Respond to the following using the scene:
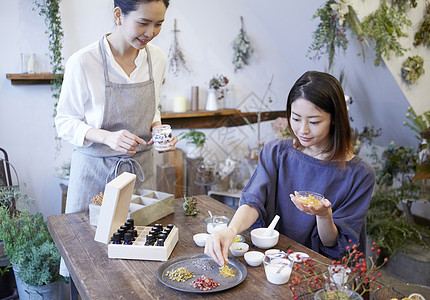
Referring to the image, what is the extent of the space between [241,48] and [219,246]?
319cm

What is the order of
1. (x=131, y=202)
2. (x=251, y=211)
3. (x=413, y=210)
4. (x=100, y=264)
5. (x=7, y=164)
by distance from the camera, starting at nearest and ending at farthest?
(x=100, y=264)
(x=251, y=211)
(x=131, y=202)
(x=7, y=164)
(x=413, y=210)

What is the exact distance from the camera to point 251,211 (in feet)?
6.70

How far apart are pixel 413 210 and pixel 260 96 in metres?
1.98

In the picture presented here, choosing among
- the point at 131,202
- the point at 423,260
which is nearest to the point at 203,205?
the point at 131,202

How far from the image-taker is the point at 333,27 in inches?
161

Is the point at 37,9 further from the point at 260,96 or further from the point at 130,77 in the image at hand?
the point at 260,96

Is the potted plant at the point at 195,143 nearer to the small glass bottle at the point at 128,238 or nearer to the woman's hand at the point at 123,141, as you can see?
the woman's hand at the point at 123,141

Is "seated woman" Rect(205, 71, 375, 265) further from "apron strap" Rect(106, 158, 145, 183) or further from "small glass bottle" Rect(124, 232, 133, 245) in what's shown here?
"apron strap" Rect(106, 158, 145, 183)

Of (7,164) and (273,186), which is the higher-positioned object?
(273,186)

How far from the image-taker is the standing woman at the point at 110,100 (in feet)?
7.39

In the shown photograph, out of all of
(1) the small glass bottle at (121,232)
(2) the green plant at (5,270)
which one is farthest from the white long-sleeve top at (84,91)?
(2) the green plant at (5,270)

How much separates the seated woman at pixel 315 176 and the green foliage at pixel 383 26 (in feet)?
6.79

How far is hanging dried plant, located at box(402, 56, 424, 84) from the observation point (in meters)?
4.02

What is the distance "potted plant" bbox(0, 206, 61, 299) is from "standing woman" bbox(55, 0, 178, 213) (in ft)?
1.90
